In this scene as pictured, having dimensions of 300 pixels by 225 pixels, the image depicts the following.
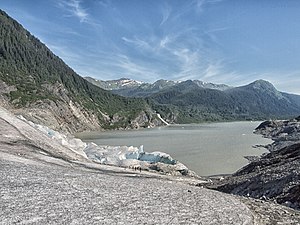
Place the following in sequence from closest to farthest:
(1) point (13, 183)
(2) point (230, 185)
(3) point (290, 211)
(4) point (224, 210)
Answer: (4) point (224, 210) < (3) point (290, 211) < (1) point (13, 183) < (2) point (230, 185)

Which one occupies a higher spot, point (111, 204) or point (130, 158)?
point (130, 158)

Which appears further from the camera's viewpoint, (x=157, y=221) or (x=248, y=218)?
(x=248, y=218)

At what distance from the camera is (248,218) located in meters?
11.0

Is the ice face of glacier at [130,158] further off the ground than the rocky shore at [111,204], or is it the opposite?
the ice face of glacier at [130,158]

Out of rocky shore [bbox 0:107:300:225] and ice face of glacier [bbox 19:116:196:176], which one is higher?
ice face of glacier [bbox 19:116:196:176]

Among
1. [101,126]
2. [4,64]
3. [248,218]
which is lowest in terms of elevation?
[248,218]

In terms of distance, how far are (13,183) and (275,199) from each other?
1112 centimetres

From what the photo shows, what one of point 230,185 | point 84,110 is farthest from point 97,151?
point 84,110

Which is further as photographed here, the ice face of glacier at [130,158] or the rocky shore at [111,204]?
the ice face of glacier at [130,158]

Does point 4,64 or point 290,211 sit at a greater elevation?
point 4,64

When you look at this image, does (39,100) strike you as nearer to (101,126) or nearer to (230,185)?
(101,126)

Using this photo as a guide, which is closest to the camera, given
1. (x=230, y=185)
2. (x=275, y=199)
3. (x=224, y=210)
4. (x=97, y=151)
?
(x=224, y=210)

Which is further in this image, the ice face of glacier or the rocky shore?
the ice face of glacier

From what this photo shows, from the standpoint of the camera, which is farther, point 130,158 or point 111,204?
point 130,158
